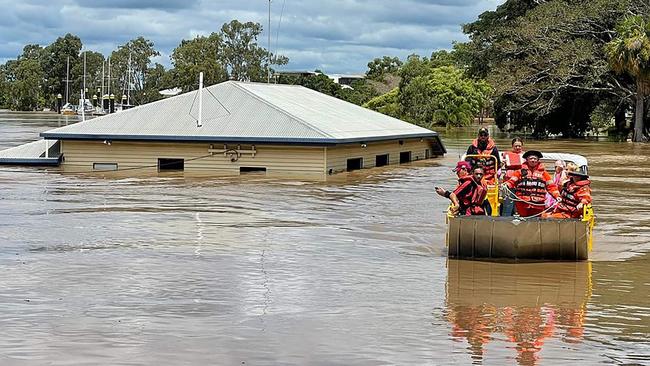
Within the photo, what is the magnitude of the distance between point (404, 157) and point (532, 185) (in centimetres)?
2550

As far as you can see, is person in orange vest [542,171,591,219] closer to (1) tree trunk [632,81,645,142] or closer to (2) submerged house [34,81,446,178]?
(2) submerged house [34,81,446,178]

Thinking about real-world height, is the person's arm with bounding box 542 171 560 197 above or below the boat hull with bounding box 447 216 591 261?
above

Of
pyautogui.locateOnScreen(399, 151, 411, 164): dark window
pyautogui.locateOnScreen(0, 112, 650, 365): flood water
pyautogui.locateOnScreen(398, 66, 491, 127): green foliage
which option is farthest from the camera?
pyautogui.locateOnScreen(398, 66, 491, 127): green foliage

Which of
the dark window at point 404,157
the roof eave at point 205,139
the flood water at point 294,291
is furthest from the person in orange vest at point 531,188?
the dark window at point 404,157

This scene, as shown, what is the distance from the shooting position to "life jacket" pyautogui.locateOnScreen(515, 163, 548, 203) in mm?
14062

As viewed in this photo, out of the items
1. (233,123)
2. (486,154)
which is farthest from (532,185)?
(233,123)

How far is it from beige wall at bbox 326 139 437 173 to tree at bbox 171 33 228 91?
204ft

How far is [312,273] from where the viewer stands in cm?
1289

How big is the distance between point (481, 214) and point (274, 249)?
326 centimetres

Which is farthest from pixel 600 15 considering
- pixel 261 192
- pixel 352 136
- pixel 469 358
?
pixel 469 358

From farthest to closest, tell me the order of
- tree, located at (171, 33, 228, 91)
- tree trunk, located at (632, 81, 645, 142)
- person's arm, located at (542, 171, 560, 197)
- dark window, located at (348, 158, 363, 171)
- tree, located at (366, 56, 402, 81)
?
tree, located at (366, 56, 402, 81)
tree, located at (171, 33, 228, 91)
tree trunk, located at (632, 81, 645, 142)
dark window, located at (348, 158, 363, 171)
person's arm, located at (542, 171, 560, 197)

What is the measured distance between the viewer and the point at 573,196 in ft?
45.7

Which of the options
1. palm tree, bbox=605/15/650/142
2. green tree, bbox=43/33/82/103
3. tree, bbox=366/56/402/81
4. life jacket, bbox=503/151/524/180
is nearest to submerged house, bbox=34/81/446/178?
life jacket, bbox=503/151/524/180

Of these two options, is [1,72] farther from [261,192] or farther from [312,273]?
[312,273]
